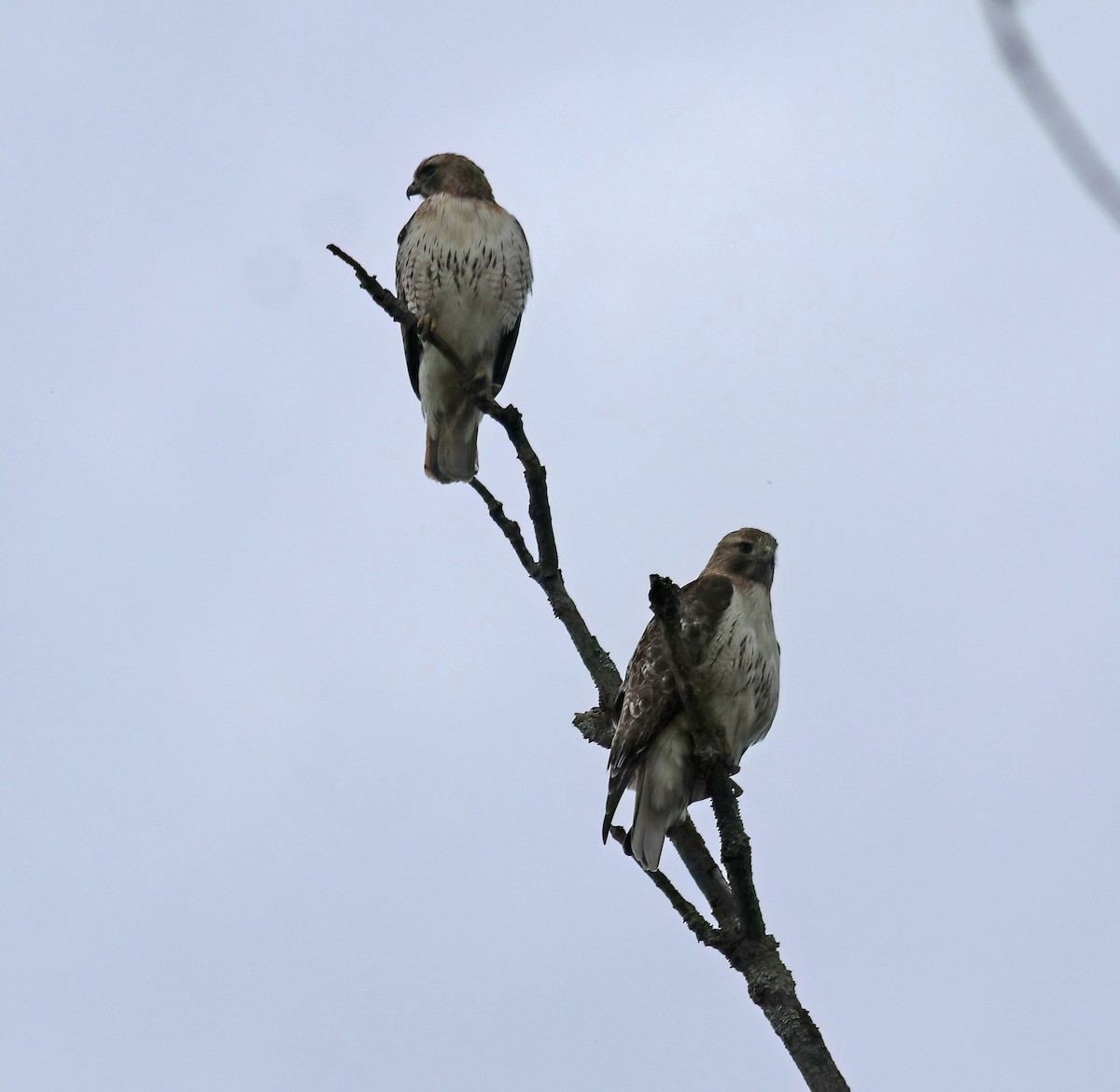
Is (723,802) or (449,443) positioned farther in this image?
(449,443)

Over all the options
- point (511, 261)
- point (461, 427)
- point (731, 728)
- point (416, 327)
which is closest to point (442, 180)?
point (511, 261)

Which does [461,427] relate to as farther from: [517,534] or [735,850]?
[735,850]

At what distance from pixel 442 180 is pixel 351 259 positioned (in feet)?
11.7

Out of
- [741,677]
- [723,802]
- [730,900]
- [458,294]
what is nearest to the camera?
[723,802]

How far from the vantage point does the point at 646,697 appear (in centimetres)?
555

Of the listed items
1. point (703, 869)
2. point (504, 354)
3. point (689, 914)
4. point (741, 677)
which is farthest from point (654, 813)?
point (504, 354)

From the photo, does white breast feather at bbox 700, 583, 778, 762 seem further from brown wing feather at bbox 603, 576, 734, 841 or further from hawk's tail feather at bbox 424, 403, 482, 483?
hawk's tail feather at bbox 424, 403, 482, 483

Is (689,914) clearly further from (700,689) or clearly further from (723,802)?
(700,689)

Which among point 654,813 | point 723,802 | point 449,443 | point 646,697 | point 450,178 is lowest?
point 723,802

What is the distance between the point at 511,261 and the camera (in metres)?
8.70

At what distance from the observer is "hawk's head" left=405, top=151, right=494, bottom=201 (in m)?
8.94

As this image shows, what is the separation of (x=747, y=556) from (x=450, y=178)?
3.68m

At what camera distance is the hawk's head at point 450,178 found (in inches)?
352

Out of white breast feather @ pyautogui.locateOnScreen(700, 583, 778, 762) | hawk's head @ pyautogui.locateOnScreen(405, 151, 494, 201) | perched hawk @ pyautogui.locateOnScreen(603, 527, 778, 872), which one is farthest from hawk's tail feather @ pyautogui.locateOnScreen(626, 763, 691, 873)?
hawk's head @ pyautogui.locateOnScreen(405, 151, 494, 201)
